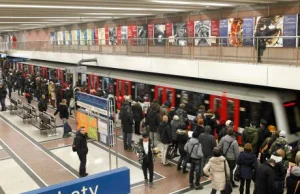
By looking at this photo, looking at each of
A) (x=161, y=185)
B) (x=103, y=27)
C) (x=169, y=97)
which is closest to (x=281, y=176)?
(x=161, y=185)

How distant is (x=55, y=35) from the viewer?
33594 millimetres

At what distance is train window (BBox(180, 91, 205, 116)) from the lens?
12.9 meters

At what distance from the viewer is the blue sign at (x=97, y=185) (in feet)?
13.2

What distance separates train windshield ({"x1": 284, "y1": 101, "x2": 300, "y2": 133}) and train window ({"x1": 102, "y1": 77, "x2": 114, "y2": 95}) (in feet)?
33.7

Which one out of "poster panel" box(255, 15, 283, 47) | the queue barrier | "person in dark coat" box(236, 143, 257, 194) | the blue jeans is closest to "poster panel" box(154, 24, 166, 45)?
"poster panel" box(255, 15, 283, 47)

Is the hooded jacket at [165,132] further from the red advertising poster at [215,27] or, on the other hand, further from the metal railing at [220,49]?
the red advertising poster at [215,27]

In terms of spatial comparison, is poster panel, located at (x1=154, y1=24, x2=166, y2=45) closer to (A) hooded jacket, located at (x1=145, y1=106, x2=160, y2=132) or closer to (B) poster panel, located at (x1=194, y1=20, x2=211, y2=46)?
(B) poster panel, located at (x1=194, y1=20, x2=211, y2=46)

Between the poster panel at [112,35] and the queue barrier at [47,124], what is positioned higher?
the poster panel at [112,35]

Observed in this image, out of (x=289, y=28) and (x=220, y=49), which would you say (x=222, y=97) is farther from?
(x=289, y=28)

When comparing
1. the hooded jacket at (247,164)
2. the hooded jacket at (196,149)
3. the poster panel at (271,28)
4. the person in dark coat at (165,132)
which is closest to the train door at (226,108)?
the person in dark coat at (165,132)

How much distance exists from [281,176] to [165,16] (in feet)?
45.3

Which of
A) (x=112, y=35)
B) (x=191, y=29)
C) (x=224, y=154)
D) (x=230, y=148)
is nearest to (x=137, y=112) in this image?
(x=224, y=154)

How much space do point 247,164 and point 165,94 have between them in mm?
7589

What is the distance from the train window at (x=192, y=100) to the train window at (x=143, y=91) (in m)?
2.04
